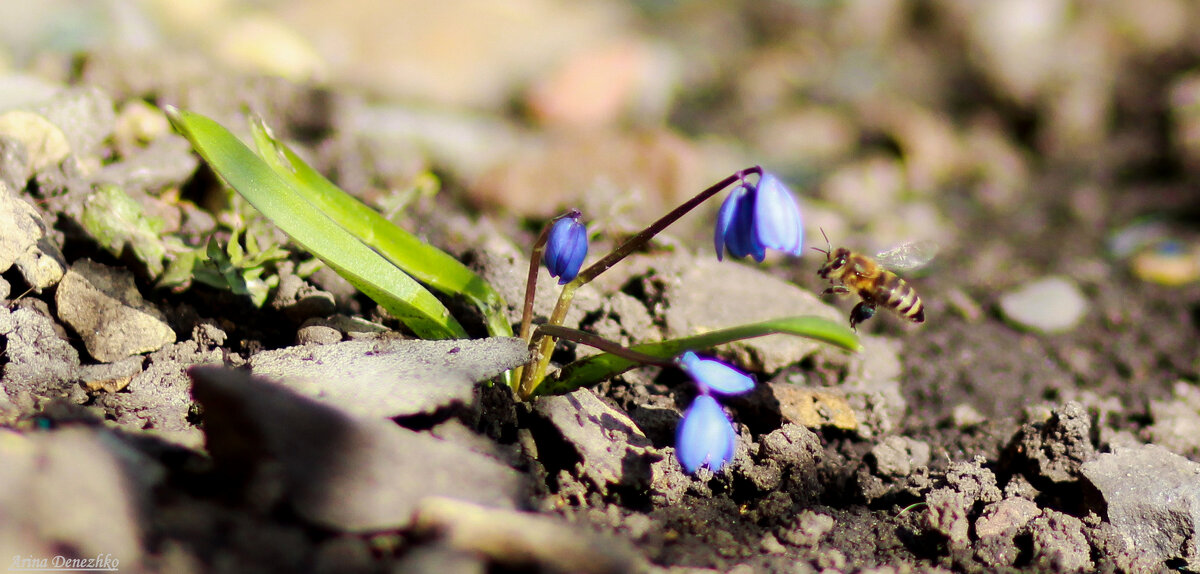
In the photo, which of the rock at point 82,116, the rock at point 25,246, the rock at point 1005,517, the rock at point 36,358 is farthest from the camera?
the rock at point 82,116

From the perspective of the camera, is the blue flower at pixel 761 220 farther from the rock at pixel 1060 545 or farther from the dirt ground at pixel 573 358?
the rock at pixel 1060 545

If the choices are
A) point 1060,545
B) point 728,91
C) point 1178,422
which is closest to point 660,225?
point 1060,545

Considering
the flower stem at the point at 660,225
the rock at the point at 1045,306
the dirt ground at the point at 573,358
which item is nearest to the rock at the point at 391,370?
the dirt ground at the point at 573,358

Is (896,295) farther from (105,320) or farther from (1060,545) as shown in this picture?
(105,320)

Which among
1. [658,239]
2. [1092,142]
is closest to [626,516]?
[658,239]

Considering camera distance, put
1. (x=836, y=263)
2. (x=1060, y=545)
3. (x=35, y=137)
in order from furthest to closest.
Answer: (x=35, y=137) < (x=836, y=263) < (x=1060, y=545)

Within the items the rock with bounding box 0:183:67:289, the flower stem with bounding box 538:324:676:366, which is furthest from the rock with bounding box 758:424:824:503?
the rock with bounding box 0:183:67:289
